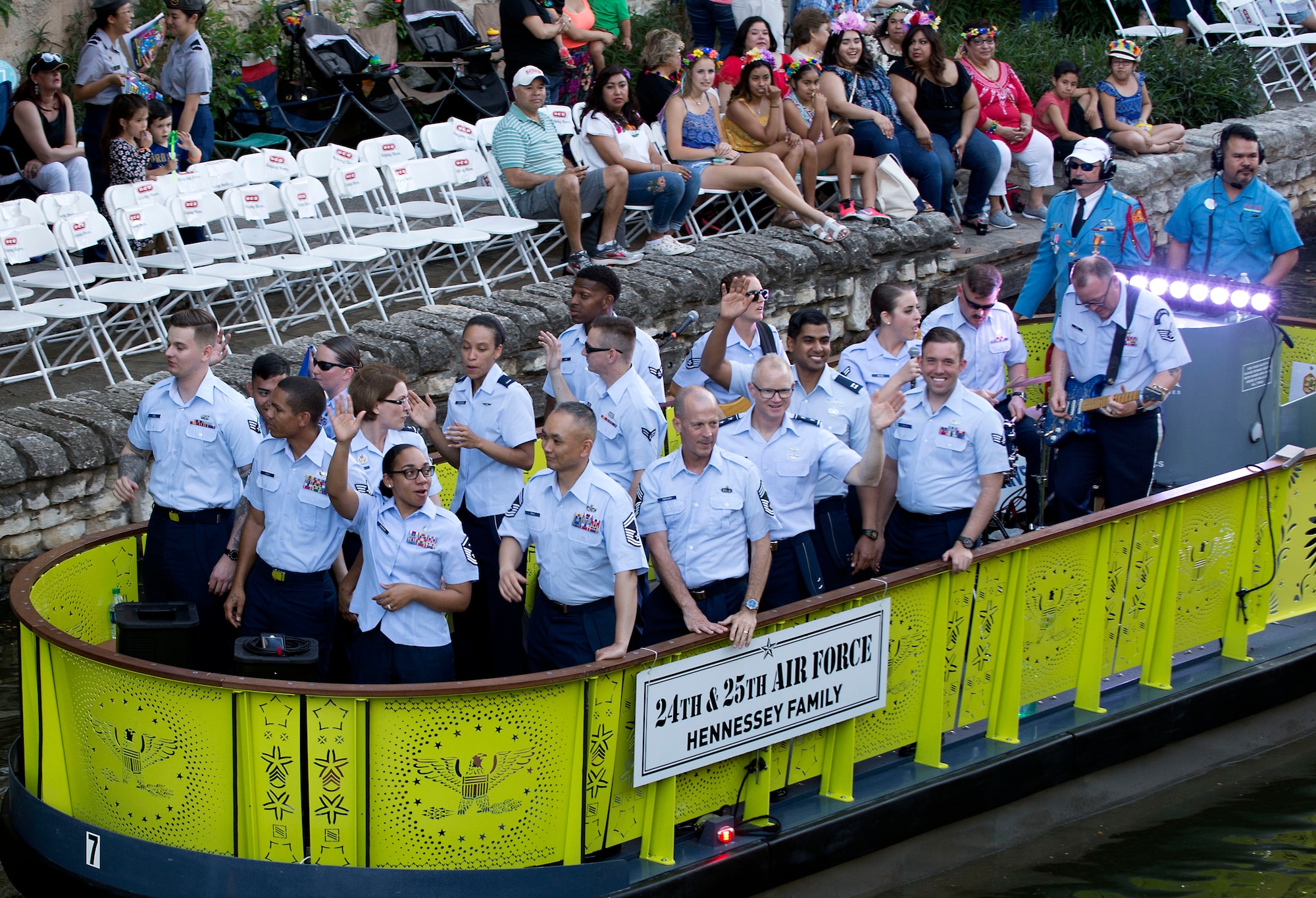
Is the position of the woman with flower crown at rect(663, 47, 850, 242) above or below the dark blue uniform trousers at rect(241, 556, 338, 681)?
above

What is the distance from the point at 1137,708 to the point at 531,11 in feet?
25.0

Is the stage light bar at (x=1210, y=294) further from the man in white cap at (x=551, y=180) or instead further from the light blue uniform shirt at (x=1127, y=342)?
the man in white cap at (x=551, y=180)

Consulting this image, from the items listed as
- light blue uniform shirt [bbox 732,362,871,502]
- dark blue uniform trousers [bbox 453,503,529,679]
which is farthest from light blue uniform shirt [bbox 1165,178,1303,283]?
dark blue uniform trousers [bbox 453,503,529,679]

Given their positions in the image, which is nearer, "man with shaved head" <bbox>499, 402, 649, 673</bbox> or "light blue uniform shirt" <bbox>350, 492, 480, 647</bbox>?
"man with shaved head" <bbox>499, 402, 649, 673</bbox>

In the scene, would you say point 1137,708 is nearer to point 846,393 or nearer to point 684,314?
point 846,393

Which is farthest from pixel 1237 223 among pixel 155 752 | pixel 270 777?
pixel 155 752

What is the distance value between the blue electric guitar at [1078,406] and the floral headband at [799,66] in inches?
172

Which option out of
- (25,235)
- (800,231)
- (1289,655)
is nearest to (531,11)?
(800,231)

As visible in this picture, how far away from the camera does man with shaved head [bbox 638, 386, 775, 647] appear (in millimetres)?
5570

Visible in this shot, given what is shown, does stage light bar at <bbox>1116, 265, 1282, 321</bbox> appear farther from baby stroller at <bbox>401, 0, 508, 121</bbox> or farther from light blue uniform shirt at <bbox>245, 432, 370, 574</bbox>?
baby stroller at <bbox>401, 0, 508, 121</bbox>

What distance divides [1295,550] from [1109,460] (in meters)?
0.91

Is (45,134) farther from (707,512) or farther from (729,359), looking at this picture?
(707,512)

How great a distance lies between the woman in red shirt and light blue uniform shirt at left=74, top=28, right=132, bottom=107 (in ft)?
21.3

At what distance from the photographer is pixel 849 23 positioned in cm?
1145
